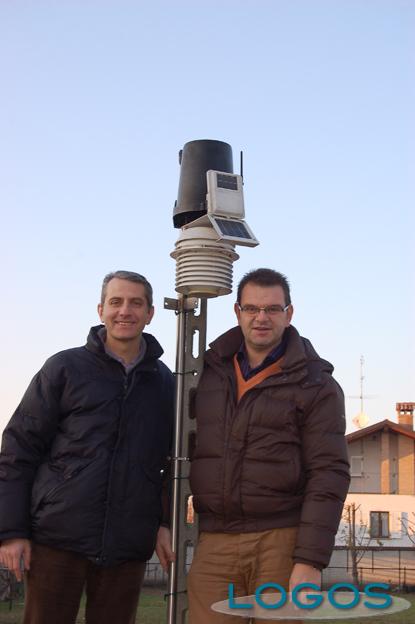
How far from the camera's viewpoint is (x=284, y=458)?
393 centimetres

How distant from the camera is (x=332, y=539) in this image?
12.7 ft

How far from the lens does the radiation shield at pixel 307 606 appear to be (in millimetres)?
3439

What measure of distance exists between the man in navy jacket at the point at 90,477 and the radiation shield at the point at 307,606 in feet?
2.54

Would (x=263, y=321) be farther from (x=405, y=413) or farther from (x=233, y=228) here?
(x=405, y=413)

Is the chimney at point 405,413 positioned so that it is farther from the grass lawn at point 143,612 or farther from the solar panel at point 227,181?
the solar panel at point 227,181

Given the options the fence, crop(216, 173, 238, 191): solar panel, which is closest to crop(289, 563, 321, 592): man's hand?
crop(216, 173, 238, 191): solar panel

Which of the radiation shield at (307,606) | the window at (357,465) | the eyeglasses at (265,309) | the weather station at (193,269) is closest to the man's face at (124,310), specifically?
the weather station at (193,269)

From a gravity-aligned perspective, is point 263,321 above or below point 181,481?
above

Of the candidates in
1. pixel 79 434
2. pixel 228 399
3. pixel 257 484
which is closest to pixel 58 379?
pixel 79 434

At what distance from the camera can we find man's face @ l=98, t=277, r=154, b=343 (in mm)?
4375

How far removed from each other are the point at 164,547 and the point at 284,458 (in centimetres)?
99

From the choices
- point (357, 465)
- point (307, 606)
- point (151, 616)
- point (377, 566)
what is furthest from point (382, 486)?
point (307, 606)

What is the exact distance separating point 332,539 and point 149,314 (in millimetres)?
1537

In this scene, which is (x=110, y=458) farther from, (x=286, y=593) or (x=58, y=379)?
(x=286, y=593)
